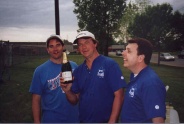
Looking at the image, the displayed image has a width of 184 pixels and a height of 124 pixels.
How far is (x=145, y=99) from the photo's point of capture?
7.75ft

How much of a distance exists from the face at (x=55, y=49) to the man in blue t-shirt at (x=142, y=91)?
1229 mm

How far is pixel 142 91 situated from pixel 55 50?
5.90ft

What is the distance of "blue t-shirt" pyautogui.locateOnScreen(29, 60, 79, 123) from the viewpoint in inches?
138

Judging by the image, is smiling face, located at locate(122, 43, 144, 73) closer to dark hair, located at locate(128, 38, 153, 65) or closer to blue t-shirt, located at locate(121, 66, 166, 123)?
dark hair, located at locate(128, 38, 153, 65)

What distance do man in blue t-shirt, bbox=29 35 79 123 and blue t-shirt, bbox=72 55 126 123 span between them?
0.46m

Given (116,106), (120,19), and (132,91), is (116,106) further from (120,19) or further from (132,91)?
(120,19)

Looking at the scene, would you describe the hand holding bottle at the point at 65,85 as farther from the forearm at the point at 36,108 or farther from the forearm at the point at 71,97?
the forearm at the point at 36,108

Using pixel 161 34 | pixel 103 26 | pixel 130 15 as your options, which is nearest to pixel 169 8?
pixel 161 34

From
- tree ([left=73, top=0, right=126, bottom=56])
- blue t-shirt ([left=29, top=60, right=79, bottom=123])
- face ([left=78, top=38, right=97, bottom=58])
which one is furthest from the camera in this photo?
tree ([left=73, top=0, right=126, bottom=56])

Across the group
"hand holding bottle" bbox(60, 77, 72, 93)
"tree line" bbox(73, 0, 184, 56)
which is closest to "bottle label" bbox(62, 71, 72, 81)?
"hand holding bottle" bbox(60, 77, 72, 93)

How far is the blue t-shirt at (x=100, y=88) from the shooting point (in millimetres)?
3084

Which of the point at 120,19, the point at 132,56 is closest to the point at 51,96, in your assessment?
the point at 132,56

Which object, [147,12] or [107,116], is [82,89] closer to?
[107,116]

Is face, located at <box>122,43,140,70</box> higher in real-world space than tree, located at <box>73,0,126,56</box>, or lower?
lower
